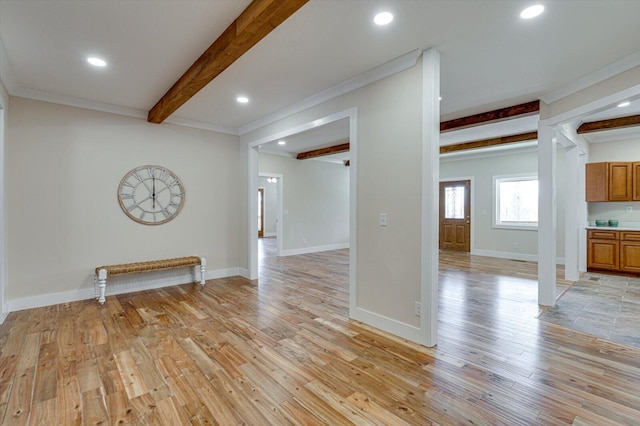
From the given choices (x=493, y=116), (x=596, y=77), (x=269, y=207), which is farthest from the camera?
(x=269, y=207)

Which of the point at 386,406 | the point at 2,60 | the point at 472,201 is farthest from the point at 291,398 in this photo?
the point at 472,201

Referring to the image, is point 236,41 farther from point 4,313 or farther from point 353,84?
point 4,313

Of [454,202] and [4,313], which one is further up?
[454,202]

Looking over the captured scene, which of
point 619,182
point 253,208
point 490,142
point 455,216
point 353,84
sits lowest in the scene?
point 455,216

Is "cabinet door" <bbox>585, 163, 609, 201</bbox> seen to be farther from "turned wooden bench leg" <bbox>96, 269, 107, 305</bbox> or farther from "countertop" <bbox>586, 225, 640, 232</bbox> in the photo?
"turned wooden bench leg" <bbox>96, 269, 107, 305</bbox>

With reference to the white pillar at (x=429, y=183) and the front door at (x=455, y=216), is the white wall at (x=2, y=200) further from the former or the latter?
the front door at (x=455, y=216)

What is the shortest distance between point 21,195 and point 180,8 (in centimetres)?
333

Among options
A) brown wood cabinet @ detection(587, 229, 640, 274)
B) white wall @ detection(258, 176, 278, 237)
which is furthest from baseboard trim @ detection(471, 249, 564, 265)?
white wall @ detection(258, 176, 278, 237)

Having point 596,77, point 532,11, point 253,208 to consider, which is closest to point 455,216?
point 596,77

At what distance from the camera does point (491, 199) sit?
7777 millimetres

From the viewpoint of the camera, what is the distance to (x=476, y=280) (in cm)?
518

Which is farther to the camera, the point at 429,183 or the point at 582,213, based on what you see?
the point at 582,213

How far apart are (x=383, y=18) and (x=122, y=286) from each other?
15.7 feet

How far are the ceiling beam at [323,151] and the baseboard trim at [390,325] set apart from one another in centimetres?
441
